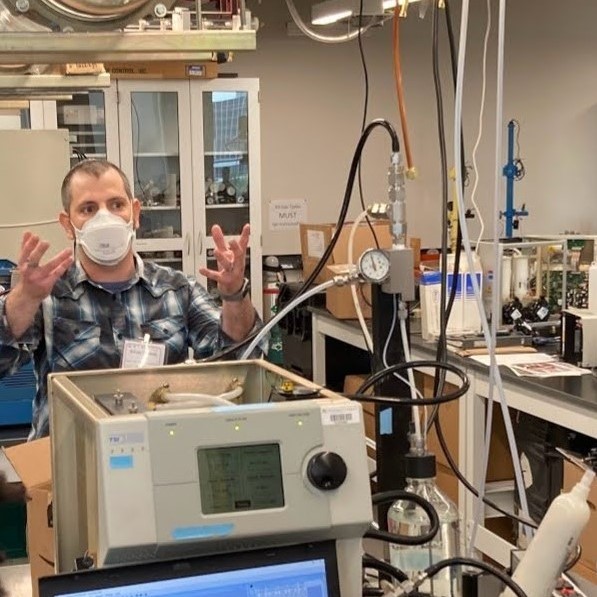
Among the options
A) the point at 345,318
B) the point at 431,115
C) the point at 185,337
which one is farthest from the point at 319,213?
the point at 185,337

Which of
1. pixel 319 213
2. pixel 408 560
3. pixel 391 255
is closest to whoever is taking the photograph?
pixel 408 560

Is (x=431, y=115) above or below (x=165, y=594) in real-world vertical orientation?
above

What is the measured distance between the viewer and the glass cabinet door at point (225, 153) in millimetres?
5305

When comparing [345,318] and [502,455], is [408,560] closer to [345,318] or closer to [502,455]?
[502,455]

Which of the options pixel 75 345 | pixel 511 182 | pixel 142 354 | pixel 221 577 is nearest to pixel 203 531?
pixel 221 577

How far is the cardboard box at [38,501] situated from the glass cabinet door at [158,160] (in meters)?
3.74

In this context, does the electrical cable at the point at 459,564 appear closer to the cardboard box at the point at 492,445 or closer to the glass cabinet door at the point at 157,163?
the cardboard box at the point at 492,445

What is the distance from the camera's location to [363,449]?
1005 mm

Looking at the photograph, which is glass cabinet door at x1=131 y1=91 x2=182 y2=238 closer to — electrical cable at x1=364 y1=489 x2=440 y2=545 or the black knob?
electrical cable at x1=364 y1=489 x2=440 y2=545

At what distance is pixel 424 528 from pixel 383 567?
104mm

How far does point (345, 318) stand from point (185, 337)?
167 cm

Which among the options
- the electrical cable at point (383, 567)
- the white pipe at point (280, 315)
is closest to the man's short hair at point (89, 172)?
the white pipe at point (280, 315)

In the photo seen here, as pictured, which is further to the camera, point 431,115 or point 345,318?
point 431,115

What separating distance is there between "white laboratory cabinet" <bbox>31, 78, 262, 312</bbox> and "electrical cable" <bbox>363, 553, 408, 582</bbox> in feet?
13.2
